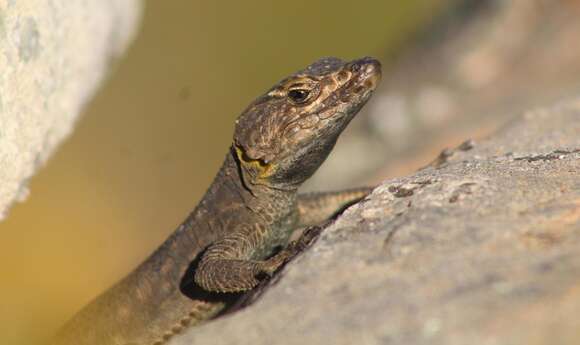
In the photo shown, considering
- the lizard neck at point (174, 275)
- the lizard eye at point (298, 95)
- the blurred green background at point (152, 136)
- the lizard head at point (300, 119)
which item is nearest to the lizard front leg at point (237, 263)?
Answer: the lizard neck at point (174, 275)

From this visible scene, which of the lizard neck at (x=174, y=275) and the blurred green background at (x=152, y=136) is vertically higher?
the blurred green background at (x=152, y=136)

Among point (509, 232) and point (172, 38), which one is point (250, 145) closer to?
point (509, 232)

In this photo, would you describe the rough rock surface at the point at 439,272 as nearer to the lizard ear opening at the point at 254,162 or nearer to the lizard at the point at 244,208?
the lizard at the point at 244,208

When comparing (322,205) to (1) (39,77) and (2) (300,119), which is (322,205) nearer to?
(2) (300,119)

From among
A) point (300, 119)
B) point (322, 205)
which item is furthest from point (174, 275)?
point (300, 119)

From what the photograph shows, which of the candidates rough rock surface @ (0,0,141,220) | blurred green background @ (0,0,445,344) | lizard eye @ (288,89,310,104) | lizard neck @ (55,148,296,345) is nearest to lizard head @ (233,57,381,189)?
lizard eye @ (288,89,310,104)

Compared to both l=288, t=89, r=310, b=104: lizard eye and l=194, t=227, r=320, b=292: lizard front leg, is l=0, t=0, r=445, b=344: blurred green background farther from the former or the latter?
l=288, t=89, r=310, b=104: lizard eye

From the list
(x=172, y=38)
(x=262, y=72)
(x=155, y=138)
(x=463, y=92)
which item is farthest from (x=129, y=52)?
(x=463, y=92)
